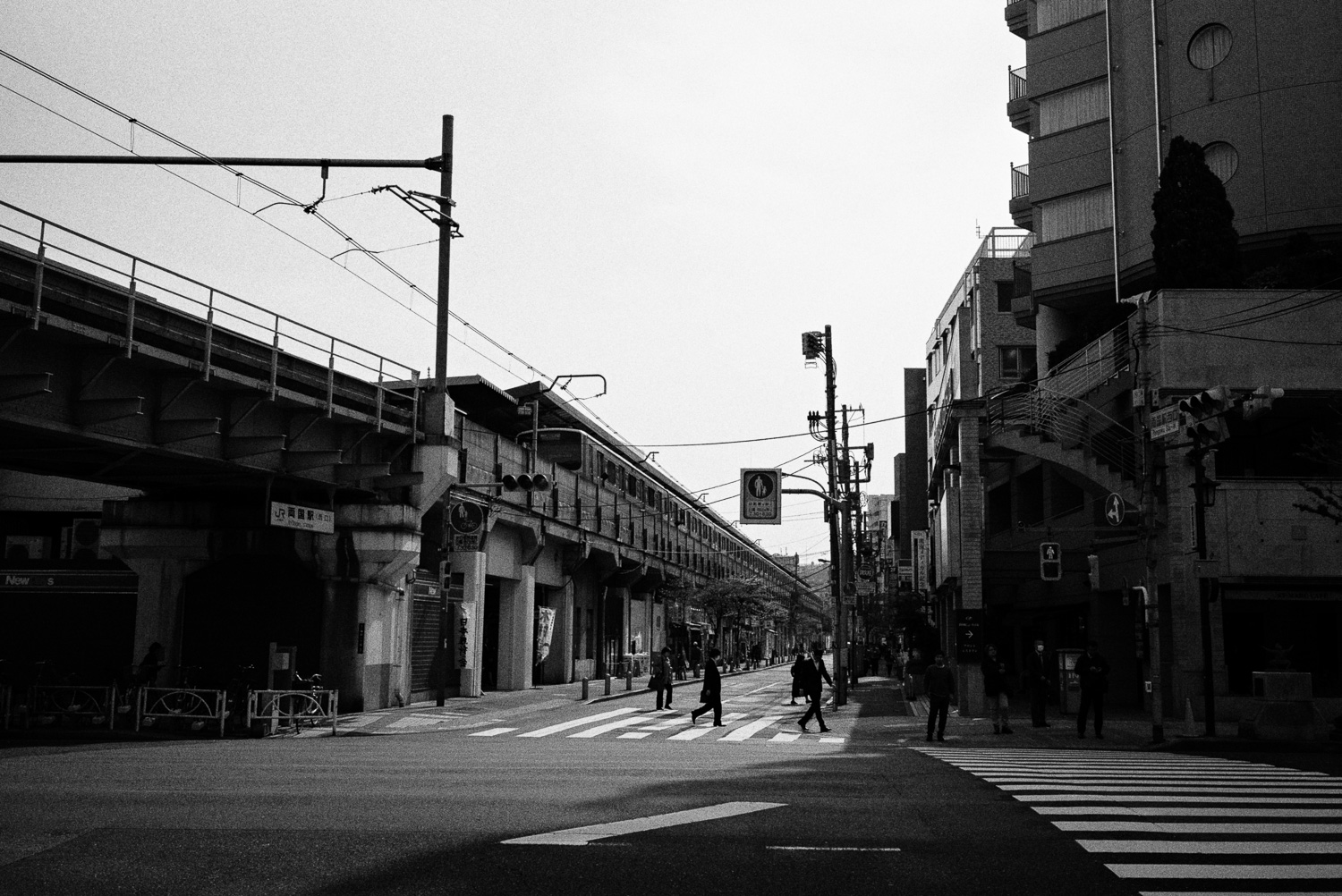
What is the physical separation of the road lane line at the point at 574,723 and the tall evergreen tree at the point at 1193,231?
19.0 m

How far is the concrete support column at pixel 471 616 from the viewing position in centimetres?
3822

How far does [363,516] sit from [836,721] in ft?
43.2

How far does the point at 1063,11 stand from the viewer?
44062mm

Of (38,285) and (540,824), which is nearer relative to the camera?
(540,824)

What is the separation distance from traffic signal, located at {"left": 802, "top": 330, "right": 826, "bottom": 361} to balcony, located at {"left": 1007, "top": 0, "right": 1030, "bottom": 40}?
1546cm

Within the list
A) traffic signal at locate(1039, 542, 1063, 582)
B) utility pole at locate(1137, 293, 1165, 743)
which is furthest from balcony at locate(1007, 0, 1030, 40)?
utility pole at locate(1137, 293, 1165, 743)

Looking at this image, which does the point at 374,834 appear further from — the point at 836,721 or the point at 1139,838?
the point at 836,721

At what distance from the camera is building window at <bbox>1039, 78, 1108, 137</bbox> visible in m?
41.7

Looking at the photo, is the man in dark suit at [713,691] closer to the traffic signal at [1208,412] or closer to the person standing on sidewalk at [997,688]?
the person standing on sidewalk at [997,688]

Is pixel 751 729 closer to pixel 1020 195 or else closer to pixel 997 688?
pixel 997 688

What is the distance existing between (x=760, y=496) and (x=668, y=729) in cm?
803

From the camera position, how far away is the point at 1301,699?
22922 millimetres

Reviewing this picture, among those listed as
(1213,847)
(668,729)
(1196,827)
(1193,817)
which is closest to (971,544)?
(668,729)

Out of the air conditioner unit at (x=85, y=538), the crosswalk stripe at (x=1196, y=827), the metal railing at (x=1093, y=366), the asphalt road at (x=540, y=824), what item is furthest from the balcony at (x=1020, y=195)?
the crosswalk stripe at (x=1196, y=827)
